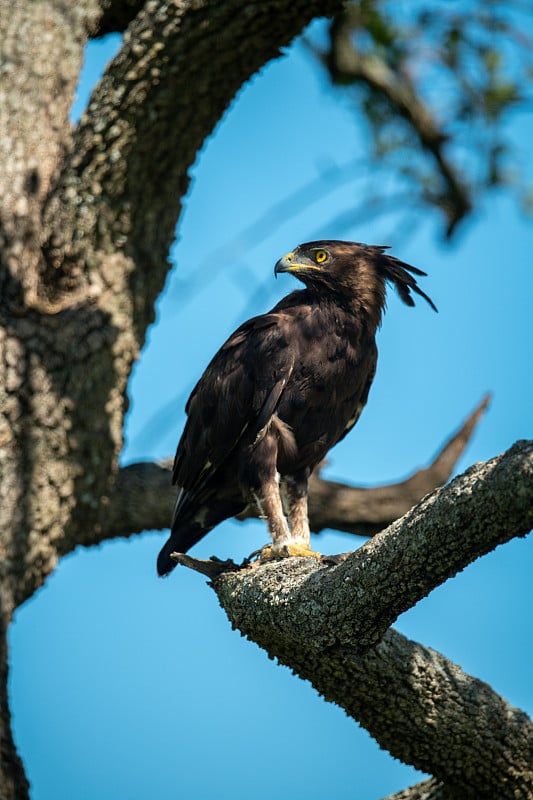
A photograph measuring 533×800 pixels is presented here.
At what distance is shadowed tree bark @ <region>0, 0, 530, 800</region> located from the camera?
17.8 ft

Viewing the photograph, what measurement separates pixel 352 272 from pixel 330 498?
184 cm

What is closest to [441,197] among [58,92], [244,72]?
[244,72]

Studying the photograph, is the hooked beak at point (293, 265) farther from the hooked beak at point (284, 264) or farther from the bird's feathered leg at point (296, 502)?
the bird's feathered leg at point (296, 502)

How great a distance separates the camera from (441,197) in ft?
27.1

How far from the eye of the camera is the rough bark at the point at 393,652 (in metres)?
A: 2.92

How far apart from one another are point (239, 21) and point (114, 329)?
1916 mm

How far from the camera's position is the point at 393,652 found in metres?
3.67

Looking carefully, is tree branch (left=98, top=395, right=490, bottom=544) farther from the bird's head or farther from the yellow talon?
the bird's head

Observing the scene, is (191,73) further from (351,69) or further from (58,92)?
(351,69)

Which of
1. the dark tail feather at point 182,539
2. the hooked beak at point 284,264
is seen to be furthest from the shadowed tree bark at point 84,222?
the hooked beak at point 284,264

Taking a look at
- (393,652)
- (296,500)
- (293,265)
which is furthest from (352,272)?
(393,652)

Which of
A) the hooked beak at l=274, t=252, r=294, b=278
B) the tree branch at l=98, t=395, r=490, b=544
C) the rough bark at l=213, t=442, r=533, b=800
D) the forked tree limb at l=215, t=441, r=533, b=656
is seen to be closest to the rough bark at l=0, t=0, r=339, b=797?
the tree branch at l=98, t=395, r=490, b=544

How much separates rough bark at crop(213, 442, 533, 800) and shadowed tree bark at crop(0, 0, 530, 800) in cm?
177

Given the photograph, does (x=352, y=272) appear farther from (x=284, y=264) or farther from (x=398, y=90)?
(x=398, y=90)
